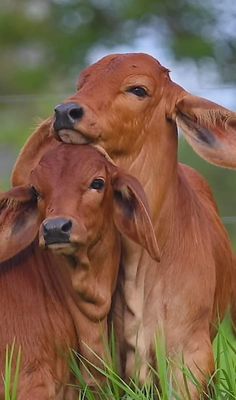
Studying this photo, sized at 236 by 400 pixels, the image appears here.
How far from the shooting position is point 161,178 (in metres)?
6.62

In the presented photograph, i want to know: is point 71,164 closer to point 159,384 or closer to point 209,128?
point 209,128

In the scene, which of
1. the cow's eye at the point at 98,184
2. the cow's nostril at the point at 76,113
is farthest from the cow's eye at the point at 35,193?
the cow's nostril at the point at 76,113

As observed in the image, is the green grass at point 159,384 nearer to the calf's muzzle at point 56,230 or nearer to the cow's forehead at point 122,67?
the calf's muzzle at point 56,230

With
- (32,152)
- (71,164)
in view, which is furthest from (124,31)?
(71,164)

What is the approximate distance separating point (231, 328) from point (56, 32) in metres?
9.81

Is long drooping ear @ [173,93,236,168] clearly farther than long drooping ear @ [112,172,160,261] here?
Yes

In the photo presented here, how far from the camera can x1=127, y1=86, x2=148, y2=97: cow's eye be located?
6.46 metres

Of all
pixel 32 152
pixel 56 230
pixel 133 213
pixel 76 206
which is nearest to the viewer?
pixel 56 230

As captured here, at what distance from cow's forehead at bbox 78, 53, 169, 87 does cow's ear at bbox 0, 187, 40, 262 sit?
518 millimetres

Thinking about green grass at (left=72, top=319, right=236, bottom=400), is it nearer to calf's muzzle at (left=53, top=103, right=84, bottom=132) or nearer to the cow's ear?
the cow's ear

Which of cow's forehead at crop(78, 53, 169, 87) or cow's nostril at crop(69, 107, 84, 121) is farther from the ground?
cow's forehead at crop(78, 53, 169, 87)

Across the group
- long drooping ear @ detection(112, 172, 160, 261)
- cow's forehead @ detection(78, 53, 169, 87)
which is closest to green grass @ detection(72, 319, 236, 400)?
long drooping ear @ detection(112, 172, 160, 261)

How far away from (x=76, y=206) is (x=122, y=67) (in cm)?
64

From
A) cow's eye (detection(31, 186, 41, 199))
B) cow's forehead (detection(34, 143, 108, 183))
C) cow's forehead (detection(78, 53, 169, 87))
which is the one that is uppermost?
cow's forehead (detection(78, 53, 169, 87))
